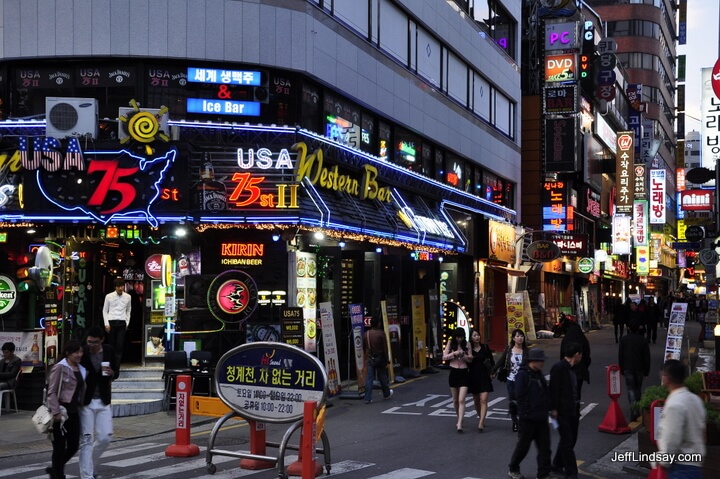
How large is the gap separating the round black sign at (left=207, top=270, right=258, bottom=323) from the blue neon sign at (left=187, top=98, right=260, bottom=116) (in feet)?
Answer: 12.0

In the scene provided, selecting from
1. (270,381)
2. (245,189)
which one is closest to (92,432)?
(270,381)

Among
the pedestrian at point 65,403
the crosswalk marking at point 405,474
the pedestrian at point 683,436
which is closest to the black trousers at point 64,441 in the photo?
the pedestrian at point 65,403

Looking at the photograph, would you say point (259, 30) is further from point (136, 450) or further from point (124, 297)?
point (136, 450)

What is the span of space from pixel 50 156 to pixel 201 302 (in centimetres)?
438

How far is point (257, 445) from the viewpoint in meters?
12.1

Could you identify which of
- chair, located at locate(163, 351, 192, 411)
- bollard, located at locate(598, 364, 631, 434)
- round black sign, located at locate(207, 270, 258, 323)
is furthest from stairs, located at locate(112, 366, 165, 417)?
bollard, located at locate(598, 364, 631, 434)

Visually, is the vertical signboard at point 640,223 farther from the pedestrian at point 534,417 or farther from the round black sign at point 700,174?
the pedestrian at point 534,417

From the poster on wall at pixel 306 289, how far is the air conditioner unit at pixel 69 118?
17.2 feet

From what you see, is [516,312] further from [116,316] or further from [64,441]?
[64,441]

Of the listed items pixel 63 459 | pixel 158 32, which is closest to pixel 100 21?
pixel 158 32

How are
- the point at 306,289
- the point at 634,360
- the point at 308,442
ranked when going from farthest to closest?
the point at 306,289 < the point at 634,360 < the point at 308,442

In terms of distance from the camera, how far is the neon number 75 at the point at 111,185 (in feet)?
63.6

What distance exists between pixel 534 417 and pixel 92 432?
5379 millimetres

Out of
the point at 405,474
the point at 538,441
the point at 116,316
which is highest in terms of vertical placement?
the point at 116,316
